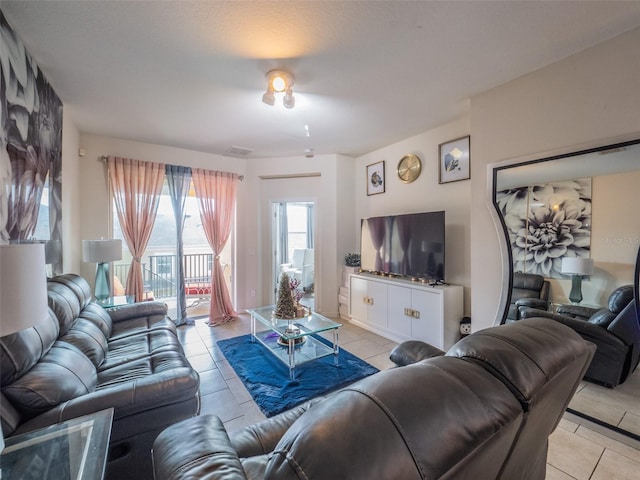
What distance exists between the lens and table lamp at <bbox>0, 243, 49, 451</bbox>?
2.96ft

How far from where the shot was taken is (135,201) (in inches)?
146

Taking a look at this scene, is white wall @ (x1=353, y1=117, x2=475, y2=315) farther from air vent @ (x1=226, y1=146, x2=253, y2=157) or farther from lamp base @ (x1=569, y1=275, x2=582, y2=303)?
air vent @ (x1=226, y1=146, x2=253, y2=157)

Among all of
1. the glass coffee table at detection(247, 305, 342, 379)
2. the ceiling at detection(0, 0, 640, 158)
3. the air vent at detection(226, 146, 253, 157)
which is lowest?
the glass coffee table at detection(247, 305, 342, 379)

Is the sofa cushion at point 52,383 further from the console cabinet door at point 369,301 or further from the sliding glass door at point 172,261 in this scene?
the console cabinet door at point 369,301

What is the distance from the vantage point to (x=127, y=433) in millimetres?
1393

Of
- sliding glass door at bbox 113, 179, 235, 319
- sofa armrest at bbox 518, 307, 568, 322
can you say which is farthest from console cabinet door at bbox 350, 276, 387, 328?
sliding glass door at bbox 113, 179, 235, 319

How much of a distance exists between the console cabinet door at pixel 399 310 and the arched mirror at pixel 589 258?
1.16 meters

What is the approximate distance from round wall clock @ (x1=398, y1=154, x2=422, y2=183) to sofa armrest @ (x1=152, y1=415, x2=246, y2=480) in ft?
11.3

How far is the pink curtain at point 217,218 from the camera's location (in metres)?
4.18

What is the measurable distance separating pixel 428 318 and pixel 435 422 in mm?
2756

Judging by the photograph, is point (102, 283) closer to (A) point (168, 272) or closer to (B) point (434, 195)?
(A) point (168, 272)

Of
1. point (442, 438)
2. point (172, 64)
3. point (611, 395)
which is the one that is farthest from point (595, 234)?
point (172, 64)

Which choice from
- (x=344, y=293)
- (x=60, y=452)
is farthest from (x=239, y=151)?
(x=60, y=452)

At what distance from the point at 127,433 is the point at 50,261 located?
1843mm
